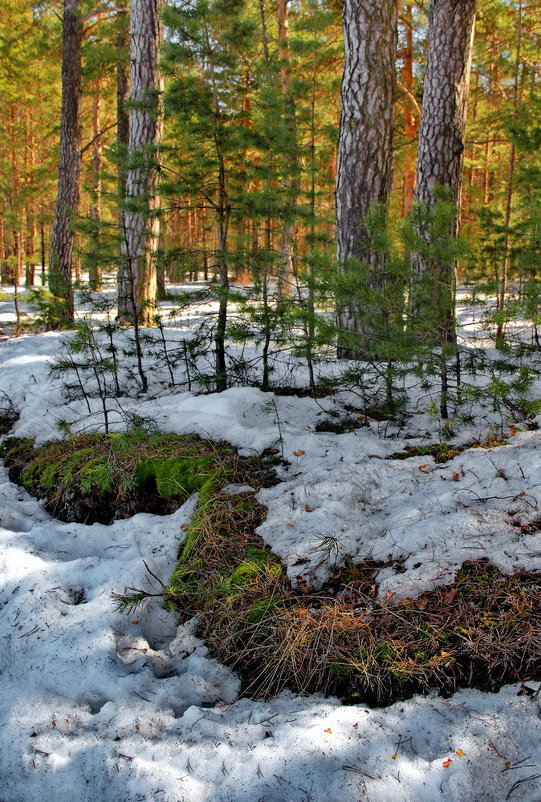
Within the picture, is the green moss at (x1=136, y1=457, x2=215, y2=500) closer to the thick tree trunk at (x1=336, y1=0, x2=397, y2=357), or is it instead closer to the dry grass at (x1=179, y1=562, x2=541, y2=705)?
the dry grass at (x1=179, y1=562, x2=541, y2=705)

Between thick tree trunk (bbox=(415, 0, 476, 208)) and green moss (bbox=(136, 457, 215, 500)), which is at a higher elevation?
thick tree trunk (bbox=(415, 0, 476, 208))

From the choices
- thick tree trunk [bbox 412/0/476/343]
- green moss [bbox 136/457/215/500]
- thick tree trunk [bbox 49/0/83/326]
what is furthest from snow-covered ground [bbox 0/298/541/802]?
thick tree trunk [bbox 49/0/83/326]

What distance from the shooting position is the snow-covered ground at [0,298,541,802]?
1.70 m

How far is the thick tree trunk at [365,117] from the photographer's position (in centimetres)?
529

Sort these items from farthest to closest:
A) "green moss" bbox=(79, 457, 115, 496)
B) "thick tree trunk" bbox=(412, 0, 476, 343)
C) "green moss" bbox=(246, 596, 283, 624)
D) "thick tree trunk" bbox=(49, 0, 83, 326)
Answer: "thick tree trunk" bbox=(49, 0, 83, 326)
"thick tree trunk" bbox=(412, 0, 476, 343)
"green moss" bbox=(79, 457, 115, 496)
"green moss" bbox=(246, 596, 283, 624)

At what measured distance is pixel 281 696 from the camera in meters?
2.08

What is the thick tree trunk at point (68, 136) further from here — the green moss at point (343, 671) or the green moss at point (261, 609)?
Result: the green moss at point (343, 671)

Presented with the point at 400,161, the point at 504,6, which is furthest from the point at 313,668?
the point at 400,161

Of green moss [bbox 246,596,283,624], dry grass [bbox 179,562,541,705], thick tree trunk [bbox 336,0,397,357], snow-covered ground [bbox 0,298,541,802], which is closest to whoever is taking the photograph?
snow-covered ground [bbox 0,298,541,802]

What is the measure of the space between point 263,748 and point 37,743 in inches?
34.4

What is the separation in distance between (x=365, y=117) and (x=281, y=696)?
551cm

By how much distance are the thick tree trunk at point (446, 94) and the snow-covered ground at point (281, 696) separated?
377 cm

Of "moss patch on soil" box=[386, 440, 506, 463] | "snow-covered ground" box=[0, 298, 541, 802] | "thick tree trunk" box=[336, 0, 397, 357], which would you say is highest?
"thick tree trunk" box=[336, 0, 397, 357]

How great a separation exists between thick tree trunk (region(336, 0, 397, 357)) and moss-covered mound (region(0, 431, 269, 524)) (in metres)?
2.39
